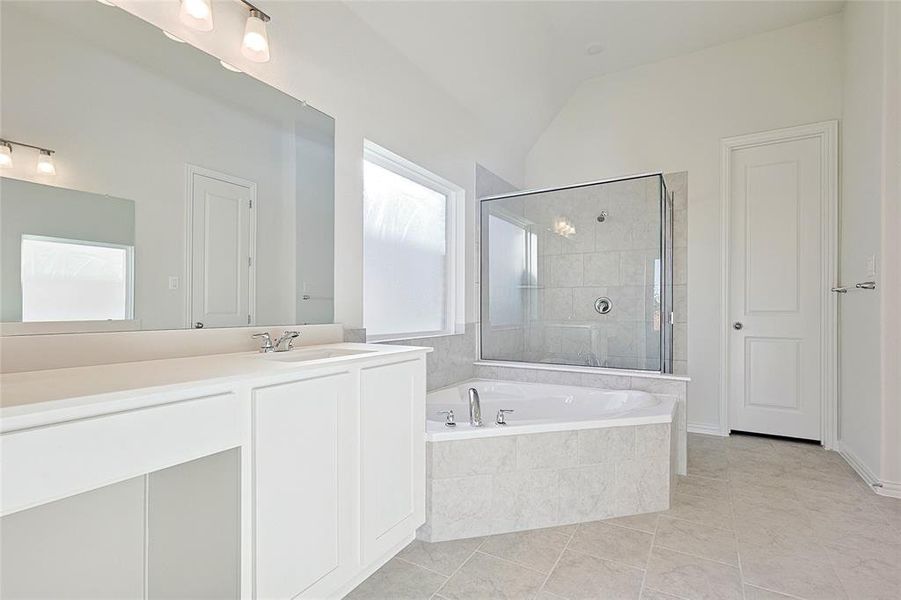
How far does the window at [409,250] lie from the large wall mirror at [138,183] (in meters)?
0.62

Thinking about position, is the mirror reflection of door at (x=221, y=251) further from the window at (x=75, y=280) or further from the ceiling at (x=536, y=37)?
the ceiling at (x=536, y=37)

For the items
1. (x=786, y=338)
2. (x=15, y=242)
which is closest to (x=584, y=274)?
(x=786, y=338)

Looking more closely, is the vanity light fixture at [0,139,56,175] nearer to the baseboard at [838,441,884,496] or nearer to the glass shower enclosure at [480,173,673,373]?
the glass shower enclosure at [480,173,673,373]

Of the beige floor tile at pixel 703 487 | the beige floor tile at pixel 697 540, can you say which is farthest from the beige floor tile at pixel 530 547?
the beige floor tile at pixel 703 487

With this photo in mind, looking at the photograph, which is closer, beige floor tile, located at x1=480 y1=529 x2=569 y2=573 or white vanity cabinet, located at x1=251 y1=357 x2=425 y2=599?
white vanity cabinet, located at x1=251 y1=357 x2=425 y2=599

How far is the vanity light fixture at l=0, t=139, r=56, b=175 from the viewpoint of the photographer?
1.05m

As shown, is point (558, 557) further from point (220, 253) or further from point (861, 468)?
point (861, 468)

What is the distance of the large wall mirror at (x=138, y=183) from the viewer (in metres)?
1.09

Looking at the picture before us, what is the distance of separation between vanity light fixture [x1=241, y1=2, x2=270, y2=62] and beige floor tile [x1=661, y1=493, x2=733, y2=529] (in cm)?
265

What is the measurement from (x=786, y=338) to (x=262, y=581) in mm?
3785

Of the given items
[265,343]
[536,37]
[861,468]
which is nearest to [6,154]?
[265,343]

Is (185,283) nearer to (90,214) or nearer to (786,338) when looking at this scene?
(90,214)

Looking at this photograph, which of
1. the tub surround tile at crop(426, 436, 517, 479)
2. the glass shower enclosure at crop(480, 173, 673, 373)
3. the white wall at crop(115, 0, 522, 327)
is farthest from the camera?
the glass shower enclosure at crop(480, 173, 673, 373)

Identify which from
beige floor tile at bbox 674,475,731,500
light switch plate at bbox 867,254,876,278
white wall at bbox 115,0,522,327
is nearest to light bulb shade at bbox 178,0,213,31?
white wall at bbox 115,0,522,327
